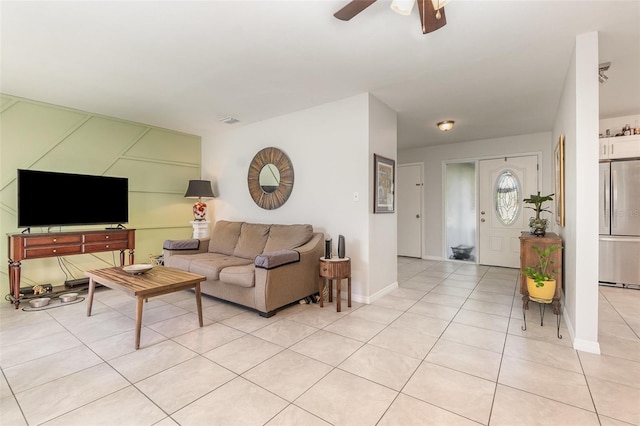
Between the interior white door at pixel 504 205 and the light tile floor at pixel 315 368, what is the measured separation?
2.31 metres

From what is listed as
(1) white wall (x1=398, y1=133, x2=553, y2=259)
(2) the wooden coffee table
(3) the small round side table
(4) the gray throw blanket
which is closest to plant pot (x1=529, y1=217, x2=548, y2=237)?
(3) the small round side table

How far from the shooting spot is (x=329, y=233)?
382cm

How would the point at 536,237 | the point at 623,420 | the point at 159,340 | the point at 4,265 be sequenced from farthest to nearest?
1. the point at 4,265
2. the point at 536,237
3. the point at 159,340
4. the point at 623,420

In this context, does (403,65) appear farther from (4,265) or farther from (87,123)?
(4,265)

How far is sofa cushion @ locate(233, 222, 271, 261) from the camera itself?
154 inches

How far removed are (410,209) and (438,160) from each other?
1.20m

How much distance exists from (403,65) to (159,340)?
327cm

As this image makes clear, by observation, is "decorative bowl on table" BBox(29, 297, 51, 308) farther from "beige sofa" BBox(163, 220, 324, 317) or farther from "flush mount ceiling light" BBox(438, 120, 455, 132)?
"flush mount ceiling light" BBox(438, 120, 455, 132)

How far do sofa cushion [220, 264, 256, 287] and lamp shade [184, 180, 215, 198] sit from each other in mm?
2224

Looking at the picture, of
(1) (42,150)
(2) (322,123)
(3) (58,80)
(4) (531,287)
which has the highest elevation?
(3) (58,80)

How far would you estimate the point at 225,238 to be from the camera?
14.0 ft

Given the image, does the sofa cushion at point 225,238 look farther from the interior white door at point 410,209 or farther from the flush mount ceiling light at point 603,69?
the flush mount ceiling light at point 603,69

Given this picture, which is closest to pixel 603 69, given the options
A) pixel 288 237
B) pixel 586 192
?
pixel 586 192

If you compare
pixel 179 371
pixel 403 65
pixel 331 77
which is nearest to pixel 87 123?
pixel 331 77
